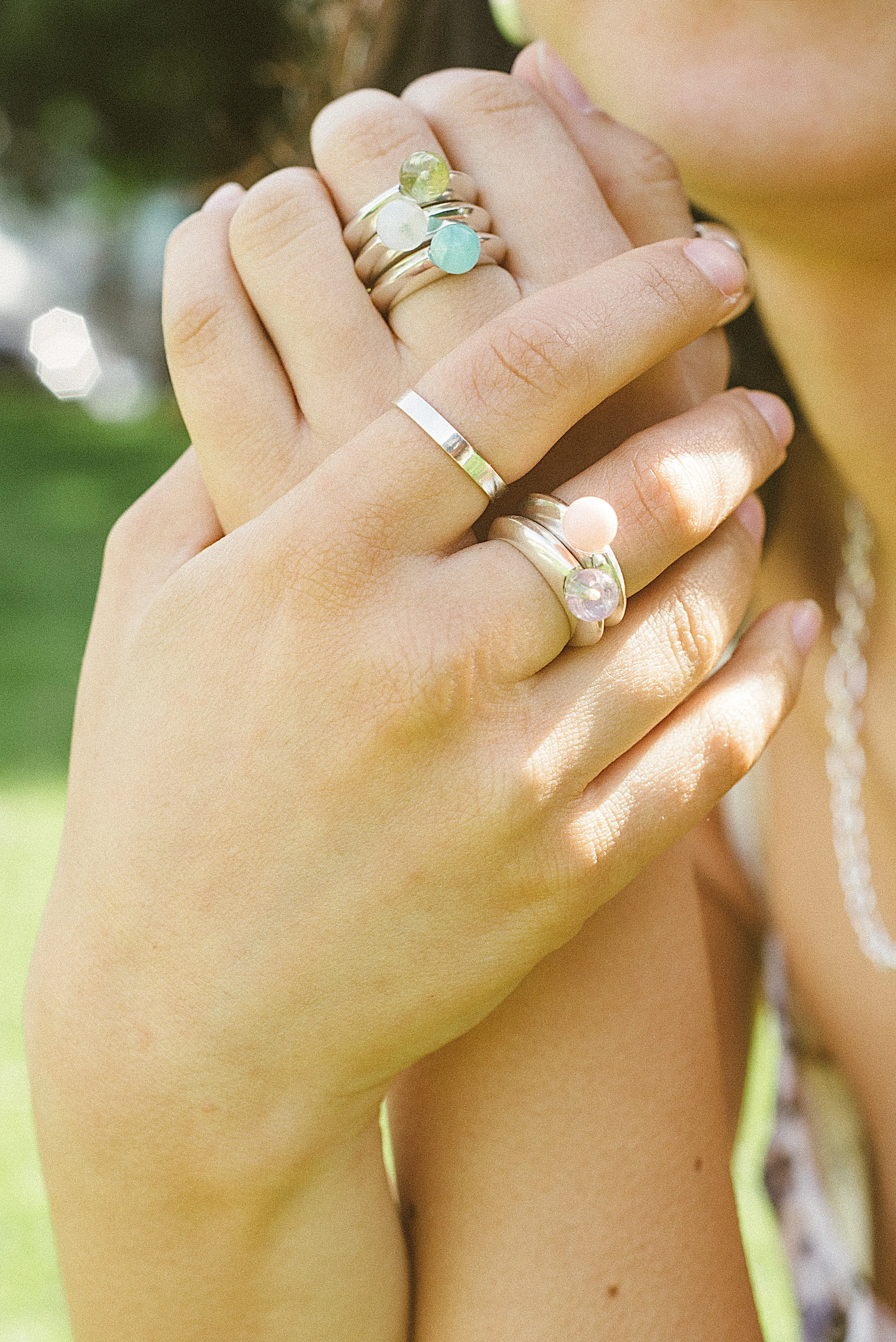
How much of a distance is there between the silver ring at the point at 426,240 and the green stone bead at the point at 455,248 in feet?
0.06

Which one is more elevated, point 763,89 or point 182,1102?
point 763,89

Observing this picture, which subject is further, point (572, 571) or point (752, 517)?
point (752, 517)

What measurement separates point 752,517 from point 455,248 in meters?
0.42

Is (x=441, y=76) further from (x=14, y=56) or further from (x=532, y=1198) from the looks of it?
(x=14, y=56)

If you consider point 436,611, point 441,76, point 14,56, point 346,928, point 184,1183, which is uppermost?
point 14,56

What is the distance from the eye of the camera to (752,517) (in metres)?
1.16

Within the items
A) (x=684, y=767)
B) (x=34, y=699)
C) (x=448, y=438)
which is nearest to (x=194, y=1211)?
(x=684, y=767)

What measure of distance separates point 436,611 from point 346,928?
0.29 metres

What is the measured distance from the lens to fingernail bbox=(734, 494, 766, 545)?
1.15 m

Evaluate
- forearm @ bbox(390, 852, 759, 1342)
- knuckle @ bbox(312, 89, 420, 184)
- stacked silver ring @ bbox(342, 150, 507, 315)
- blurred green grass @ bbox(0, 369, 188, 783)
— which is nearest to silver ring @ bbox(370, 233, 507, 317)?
stacked silver ring @ bbox(342, 150, 507, 315)

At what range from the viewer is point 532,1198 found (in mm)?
1144

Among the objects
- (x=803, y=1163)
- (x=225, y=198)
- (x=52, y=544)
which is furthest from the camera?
(x=52, y=544)

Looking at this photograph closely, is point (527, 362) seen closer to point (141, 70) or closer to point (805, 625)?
point (805, 625)

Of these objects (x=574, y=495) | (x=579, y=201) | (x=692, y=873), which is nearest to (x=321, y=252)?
(x=579, y=201)
